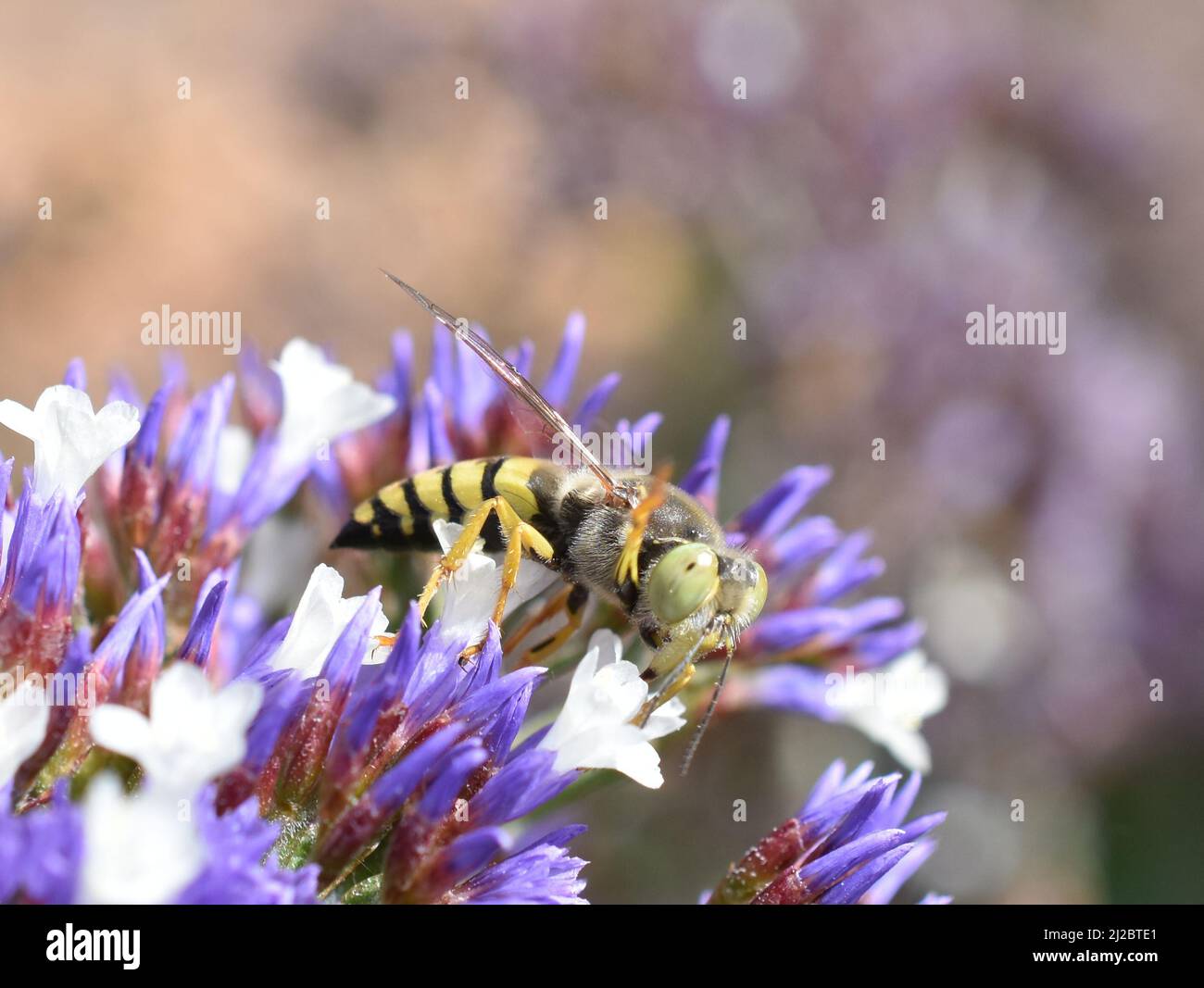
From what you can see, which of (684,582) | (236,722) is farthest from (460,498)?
(236,722)

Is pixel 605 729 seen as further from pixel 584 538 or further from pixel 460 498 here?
pixel 460 498

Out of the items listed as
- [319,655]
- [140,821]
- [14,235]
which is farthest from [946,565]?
[14,235]

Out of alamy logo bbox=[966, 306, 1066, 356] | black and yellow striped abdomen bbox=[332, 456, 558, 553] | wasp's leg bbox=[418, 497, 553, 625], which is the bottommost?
wasp's leg bbox=[418, 497, 553, 625]

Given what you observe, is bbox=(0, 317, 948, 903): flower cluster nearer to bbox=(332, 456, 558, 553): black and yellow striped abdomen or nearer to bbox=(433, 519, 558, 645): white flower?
bbox=(433, 519, 558, 645): white flower

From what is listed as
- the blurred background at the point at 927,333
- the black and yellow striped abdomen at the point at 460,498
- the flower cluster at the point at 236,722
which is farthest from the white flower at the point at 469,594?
the blurred background at the point at 927,333

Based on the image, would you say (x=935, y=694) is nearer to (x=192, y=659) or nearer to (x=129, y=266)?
(x=192, y=659)
